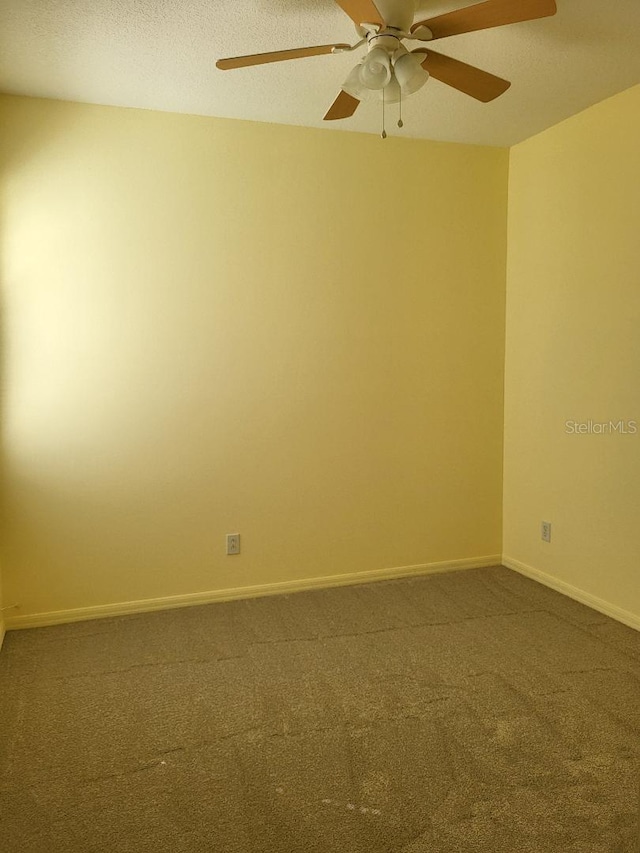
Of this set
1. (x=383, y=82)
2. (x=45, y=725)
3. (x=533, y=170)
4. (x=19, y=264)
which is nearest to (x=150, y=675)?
(x=45, y=725)

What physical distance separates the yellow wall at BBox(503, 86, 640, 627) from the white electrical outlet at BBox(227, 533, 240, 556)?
164 cm

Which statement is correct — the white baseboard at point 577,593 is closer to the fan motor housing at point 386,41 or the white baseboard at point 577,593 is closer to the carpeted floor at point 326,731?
the carpeted floor at point 326,731

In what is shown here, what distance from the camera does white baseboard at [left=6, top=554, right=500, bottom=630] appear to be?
10.2ft

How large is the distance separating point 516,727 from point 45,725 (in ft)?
5.28

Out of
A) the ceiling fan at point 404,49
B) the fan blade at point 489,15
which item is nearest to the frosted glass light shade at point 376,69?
the ceiling fan at point 404,49

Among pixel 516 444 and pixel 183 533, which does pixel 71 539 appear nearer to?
pixel 183 533

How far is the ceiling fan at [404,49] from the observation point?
1.78 m

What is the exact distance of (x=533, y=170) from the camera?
11.7 ft

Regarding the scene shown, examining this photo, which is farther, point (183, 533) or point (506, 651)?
point (183, 533)

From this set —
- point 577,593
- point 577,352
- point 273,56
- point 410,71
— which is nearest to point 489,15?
point 410,71

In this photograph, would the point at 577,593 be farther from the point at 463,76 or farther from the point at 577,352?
the point at 463,76

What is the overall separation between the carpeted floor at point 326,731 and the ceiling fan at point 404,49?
6.96ft

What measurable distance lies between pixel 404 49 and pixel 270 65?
820 millimetres

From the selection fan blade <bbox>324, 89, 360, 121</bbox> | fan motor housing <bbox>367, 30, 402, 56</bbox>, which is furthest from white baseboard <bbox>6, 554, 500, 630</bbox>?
fan motor housing <bbox>367, 30, 402, 56</bbox>
